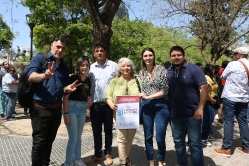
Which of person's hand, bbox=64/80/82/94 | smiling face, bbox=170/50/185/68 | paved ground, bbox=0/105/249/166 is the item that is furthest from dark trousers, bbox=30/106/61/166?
smiling face, bbox=170/50/185/68

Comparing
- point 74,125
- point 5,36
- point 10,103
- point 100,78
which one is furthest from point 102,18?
point 5,36

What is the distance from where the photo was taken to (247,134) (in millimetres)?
4797

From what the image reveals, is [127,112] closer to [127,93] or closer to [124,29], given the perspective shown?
[127,93]

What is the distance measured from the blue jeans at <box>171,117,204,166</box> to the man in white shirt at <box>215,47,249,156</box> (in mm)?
1494

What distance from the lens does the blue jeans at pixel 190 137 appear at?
3529 millimetres

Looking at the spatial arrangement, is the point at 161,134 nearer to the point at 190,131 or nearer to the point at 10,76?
the point at 190,131

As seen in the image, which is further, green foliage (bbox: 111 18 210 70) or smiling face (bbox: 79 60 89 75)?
green foliage (bbox: 111 18 210 70)

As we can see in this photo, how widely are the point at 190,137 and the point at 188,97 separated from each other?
0.62 meters

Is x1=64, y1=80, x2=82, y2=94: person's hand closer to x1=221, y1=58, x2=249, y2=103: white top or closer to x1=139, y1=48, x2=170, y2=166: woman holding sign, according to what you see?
x1=139, y1=48, x2=170, y2=166: woman holding sign

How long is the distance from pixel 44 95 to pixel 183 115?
80.5 inches

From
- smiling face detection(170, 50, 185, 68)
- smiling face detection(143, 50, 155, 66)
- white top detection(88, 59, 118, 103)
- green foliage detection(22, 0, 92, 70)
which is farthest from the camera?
green foliage detection(22, 0, 92, 70)

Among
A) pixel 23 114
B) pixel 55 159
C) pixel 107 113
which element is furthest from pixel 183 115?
pixel 23 114

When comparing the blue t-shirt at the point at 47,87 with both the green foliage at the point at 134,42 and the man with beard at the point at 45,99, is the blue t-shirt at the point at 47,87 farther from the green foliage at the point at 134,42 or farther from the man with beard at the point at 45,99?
the green foliage at the point at 134,42

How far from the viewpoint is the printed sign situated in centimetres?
377
